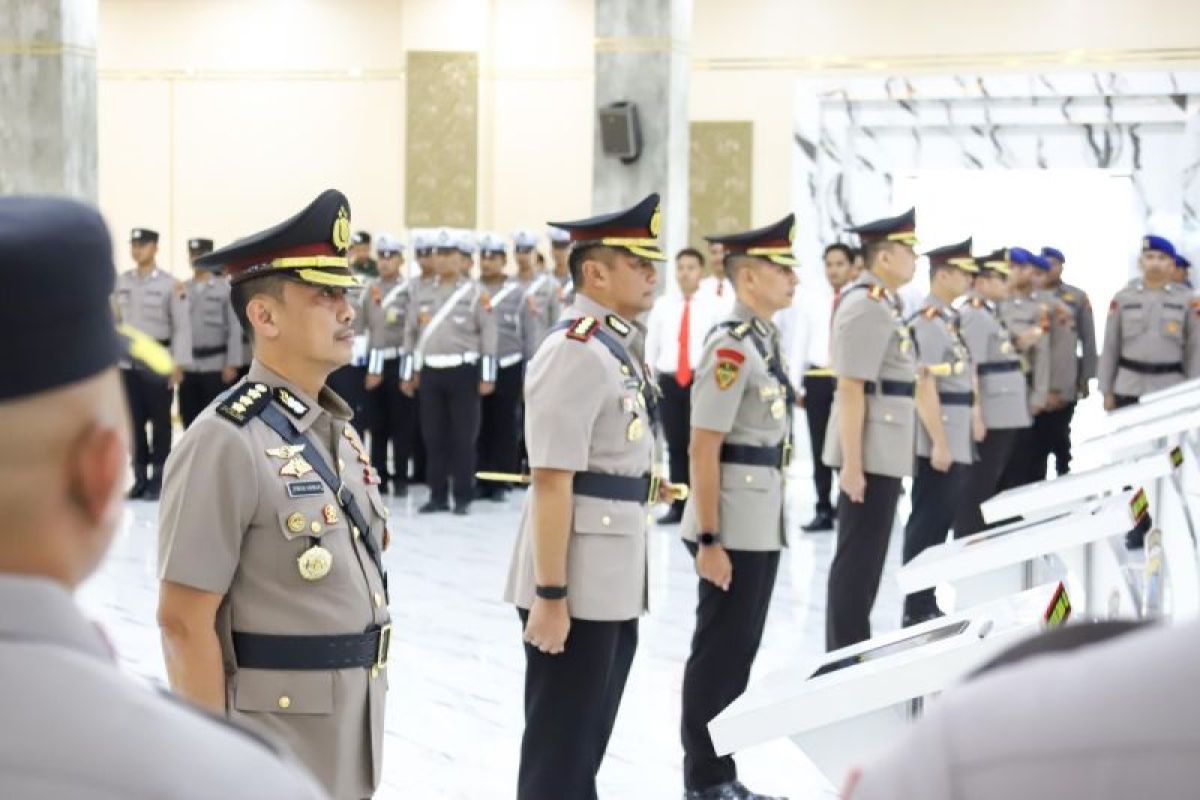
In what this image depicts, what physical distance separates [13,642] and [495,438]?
10411 mm

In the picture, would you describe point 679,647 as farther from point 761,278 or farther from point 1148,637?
point 1148,637

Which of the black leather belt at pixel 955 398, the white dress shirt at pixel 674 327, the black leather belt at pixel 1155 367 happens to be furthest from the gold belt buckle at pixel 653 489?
the black leather belt at pixel 1155 367

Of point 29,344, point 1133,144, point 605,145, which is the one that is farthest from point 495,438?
point 29,344

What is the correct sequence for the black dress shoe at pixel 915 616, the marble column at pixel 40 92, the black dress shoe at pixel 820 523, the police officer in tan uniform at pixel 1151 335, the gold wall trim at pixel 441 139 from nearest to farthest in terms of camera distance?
the black dress shoe at pixel 915 616, the marble column at pixel 40 92, the black dress shoe at pixel 820 523, the police officer in tan uniform at pixel 1151 335, the gold wall trim at pixel 441 139

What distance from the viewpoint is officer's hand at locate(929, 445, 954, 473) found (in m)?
6.92

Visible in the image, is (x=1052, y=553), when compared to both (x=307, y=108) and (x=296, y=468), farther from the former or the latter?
(x=307, y=108)

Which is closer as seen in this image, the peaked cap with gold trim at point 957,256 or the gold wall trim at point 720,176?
the peaked cap with gold trim at point 957,256

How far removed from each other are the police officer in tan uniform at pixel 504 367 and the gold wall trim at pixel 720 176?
11.7 feet

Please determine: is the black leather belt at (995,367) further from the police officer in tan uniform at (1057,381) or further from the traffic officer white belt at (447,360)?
the traffic officer white belt at (447,360)

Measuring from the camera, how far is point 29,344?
1.06 metres

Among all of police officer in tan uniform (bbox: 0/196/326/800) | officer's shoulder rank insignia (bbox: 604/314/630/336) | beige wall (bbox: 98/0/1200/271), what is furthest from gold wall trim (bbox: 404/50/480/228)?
police officer in tan uniform (bbox: 0/196/326/800)

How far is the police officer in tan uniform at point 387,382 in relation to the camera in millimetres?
11367

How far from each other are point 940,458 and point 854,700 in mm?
4535

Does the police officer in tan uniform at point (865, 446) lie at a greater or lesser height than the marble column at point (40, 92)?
lesser
